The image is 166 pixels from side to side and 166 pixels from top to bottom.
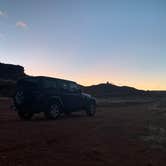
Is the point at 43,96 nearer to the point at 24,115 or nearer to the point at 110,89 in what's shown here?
the point at 24,115

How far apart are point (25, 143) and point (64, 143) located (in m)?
1.09

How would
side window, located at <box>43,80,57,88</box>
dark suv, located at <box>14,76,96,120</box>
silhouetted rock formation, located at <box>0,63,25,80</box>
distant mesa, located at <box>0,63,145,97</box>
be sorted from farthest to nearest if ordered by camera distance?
silhouetted rock formation, located at <box>0,63,25,80</box> < distant mesa, located at <box>0,63,145,97</box> < side window, located at <box>43,80,57,88</box> < dark suv, located at <box>14,76,96,120</box>

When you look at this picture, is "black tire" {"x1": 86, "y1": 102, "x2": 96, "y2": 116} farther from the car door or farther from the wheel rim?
the wheel rim

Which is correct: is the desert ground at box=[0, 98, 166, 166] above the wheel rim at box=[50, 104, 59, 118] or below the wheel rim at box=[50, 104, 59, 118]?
below

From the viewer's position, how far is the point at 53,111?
19.4 metres

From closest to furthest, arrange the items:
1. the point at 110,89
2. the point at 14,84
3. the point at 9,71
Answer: the point at 14,84 < the point at 9,71 < the point at 110,89

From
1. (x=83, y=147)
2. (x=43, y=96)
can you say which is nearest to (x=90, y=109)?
(x=43, y=96)

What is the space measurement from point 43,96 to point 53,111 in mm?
1158

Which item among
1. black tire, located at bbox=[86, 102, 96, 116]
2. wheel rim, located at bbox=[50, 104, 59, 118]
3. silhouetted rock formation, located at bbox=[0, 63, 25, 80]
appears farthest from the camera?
silhouetted rock formation, located at bbox=[0, 63, 25, 80]

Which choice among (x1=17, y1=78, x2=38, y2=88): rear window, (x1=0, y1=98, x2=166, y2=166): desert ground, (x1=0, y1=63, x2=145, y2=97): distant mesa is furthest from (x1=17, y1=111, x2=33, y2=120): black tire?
(x1=0, y1=63, x2=145, y2=97): distant mesa

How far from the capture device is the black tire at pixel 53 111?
62.9ft

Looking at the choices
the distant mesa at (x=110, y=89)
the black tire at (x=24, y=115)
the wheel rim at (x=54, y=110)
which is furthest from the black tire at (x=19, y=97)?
the distant mesa at (x=110, y=89)

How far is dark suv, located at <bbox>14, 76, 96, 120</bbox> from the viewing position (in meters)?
18.5

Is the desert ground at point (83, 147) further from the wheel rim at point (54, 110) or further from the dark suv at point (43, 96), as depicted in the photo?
the wheel rim at point (54, 110)
